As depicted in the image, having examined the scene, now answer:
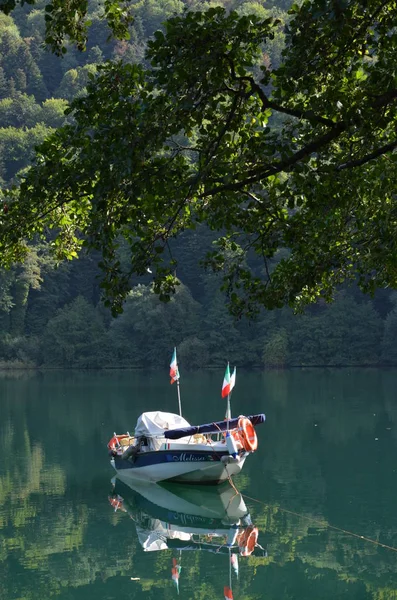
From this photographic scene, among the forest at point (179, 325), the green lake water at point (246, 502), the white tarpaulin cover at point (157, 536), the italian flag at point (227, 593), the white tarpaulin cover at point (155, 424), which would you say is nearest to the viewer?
the italian flag at point (227, 593)

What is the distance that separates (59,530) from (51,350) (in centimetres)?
5900

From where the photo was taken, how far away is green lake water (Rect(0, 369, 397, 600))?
53.0 ft

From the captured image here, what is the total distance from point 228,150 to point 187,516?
586 inches

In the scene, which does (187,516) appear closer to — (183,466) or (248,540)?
(183,466)

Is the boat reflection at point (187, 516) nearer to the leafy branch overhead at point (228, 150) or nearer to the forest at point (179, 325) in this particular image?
the leafy branch overhead at point (228, 150)

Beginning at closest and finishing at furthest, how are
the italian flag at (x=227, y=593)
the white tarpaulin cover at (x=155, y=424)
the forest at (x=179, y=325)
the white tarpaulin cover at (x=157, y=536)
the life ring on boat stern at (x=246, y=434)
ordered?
the italian flag at (x=227, y=593) → the white tarpaulin cover at (x=157, y=536) → the life ring on boat stern at (x=246, y=434) → the white tarpaulin cover at (x=155, y=424) → the forest at (x=179, y=325)

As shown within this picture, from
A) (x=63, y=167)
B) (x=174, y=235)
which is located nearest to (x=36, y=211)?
(x=63, y=167)

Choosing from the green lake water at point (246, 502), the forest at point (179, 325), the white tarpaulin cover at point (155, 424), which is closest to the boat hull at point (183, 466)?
the white tarpaulin cover at point (155, 424)

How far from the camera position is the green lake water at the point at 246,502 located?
636 inches

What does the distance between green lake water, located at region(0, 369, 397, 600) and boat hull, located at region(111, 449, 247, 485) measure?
2.43 feet

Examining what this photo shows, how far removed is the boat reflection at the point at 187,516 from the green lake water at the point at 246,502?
26cm

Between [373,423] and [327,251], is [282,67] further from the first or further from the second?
[373,423]

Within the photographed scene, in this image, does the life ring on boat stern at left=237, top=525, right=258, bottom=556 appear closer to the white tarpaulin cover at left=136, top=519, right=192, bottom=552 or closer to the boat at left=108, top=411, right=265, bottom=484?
the white tarpaulin cover at left=136, top=519, right=192, bottom=552

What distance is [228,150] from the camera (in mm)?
8773
